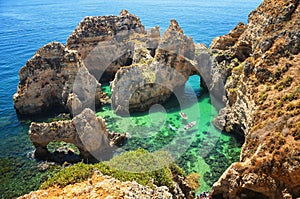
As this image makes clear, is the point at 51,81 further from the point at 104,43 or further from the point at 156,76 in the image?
the point at 156,76

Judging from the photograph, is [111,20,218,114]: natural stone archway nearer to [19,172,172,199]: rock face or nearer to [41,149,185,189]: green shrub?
[41,149,185,189]: green shrub

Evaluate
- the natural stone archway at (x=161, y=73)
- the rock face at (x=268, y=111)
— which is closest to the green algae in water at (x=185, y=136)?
the natural stone archway at (x=161, y=73)

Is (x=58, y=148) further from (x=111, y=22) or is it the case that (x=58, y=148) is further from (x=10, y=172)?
(x=111, y=22)

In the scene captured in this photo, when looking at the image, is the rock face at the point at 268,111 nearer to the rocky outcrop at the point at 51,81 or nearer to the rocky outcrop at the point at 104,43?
the rocky outcrop at the point at 51,81

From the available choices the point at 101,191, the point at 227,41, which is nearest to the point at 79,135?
the point at 101,191

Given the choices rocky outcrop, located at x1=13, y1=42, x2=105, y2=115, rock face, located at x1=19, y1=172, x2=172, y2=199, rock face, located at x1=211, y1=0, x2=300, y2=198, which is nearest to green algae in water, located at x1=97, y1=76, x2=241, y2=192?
rock face, located at x1=211, y1=0, x2=300, y2=198

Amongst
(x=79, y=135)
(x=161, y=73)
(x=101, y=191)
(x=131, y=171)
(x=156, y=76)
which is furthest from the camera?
(x=161, y=73)
